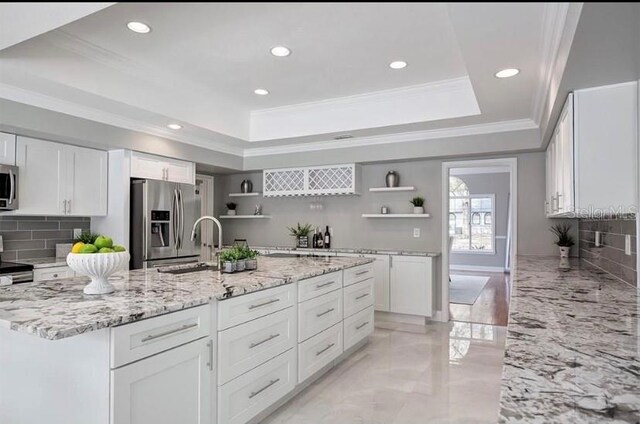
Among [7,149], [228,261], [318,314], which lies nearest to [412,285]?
[318,314]

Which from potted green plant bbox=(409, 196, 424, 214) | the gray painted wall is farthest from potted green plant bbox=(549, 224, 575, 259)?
the gray painted wall

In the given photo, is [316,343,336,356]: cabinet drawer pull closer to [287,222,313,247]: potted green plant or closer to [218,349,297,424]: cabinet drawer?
[218,349,297,424]: cabinet drawer

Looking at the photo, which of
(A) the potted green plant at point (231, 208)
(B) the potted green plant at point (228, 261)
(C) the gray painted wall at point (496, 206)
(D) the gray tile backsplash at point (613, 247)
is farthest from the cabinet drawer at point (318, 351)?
(C) the gray painted wall at point (496, 206)

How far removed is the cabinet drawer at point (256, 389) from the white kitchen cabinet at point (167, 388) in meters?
0.13

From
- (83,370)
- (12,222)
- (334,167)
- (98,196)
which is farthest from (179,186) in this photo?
(83,370)

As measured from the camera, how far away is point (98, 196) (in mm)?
4148

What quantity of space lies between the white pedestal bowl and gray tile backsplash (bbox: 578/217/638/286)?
9.24ft

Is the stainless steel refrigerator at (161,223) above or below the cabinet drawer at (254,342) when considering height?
above

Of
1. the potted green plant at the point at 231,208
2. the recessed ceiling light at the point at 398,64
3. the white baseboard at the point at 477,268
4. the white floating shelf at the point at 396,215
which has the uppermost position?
the recessed ceiling light at the point at 398,64

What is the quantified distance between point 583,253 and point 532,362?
3.43 m

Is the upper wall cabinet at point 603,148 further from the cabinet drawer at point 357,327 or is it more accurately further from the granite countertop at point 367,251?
the granite countertop at point 367,251

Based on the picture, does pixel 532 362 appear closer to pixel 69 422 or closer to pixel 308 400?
pixel 69 422

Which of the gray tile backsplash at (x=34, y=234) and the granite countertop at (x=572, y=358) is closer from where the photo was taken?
the granite countertop at (x=572, y=358)

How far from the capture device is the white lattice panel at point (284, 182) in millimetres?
5625
